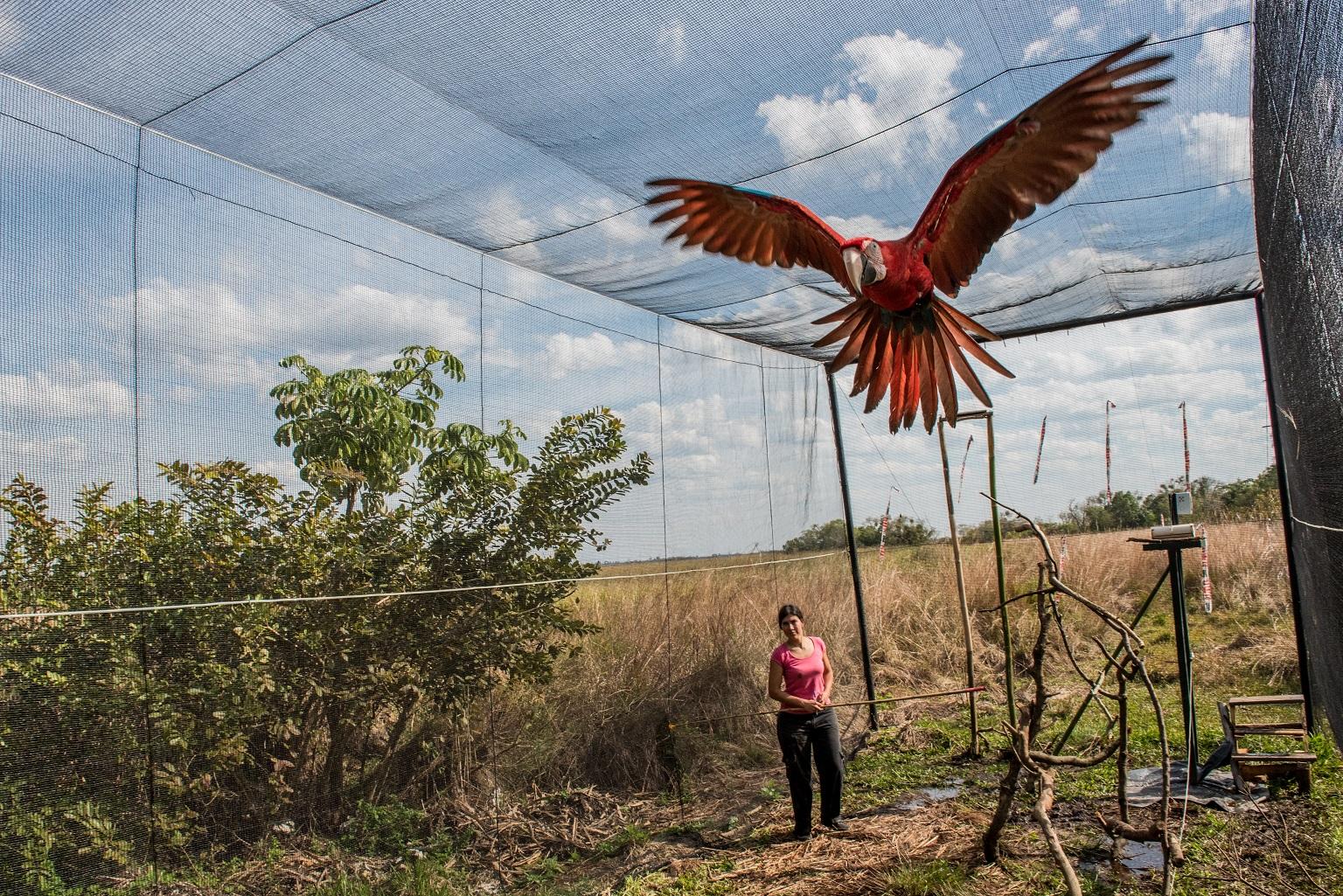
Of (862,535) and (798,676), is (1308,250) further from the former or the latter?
(862,535)

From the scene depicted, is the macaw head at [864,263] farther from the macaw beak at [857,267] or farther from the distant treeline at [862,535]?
the distant treeline at [862,535]

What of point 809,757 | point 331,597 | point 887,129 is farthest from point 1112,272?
point 331,597

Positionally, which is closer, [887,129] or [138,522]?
[138,522]

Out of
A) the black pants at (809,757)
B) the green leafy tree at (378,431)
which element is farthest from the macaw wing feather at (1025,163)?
the black pants at (809,757)

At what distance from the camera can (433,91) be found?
8.00 feet

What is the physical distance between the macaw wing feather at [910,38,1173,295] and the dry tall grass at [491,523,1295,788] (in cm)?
101

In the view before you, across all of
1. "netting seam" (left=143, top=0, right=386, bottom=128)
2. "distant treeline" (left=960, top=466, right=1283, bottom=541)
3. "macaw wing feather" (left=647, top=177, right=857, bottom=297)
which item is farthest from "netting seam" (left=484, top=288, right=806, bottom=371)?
"distant treeline" (left=960, top=466, right=1283, bottom=541)

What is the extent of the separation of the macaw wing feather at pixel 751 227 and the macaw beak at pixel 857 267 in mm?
315

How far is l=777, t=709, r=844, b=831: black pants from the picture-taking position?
3.91 m

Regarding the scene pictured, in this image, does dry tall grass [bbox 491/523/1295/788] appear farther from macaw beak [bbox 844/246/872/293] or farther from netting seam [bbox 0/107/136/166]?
netting seam [bbox 0/107/136/166]

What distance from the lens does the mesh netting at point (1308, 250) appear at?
62.6 inches

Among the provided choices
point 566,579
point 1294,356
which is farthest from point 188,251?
point 1294,356

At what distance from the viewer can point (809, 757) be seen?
4.00 metres

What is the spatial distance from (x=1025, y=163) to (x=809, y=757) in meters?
2.70
